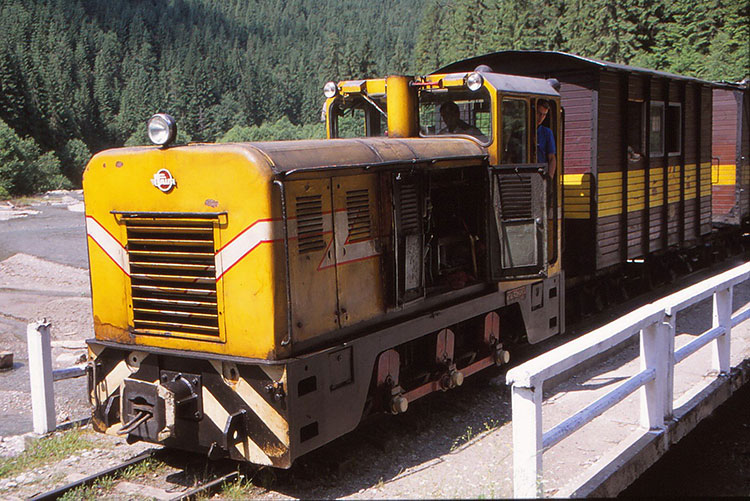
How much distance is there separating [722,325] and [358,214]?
141 inches

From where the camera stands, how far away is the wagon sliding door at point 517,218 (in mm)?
6699

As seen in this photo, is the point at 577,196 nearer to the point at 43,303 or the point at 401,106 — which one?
the point at 401,106

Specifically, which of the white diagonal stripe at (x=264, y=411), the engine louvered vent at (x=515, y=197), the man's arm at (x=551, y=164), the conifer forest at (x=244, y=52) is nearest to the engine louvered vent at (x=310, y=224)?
the white diagonal stripe at (x=264, y=411)

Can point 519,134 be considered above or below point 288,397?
above

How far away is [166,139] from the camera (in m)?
5.25

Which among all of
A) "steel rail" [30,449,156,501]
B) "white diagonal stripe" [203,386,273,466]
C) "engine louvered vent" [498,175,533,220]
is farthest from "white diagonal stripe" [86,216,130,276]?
"engine louvered vent" [498,175,533,220]

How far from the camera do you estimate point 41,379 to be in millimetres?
6613

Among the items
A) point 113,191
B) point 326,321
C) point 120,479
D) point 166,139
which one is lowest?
point 120,479

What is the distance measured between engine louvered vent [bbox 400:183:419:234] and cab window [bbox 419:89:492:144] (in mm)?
1185

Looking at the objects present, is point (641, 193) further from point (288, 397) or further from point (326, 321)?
point (288, 397)

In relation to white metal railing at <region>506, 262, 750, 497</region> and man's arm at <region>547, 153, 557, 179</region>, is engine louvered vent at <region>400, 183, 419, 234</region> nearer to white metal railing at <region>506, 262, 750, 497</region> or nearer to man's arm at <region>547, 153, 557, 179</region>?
white metal railing at <region>506, 262, 750, 497</region>

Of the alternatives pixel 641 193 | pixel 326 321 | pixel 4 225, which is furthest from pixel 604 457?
pixel 4 225

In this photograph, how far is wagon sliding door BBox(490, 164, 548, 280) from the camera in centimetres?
670

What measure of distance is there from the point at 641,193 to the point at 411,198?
5.47 meters
